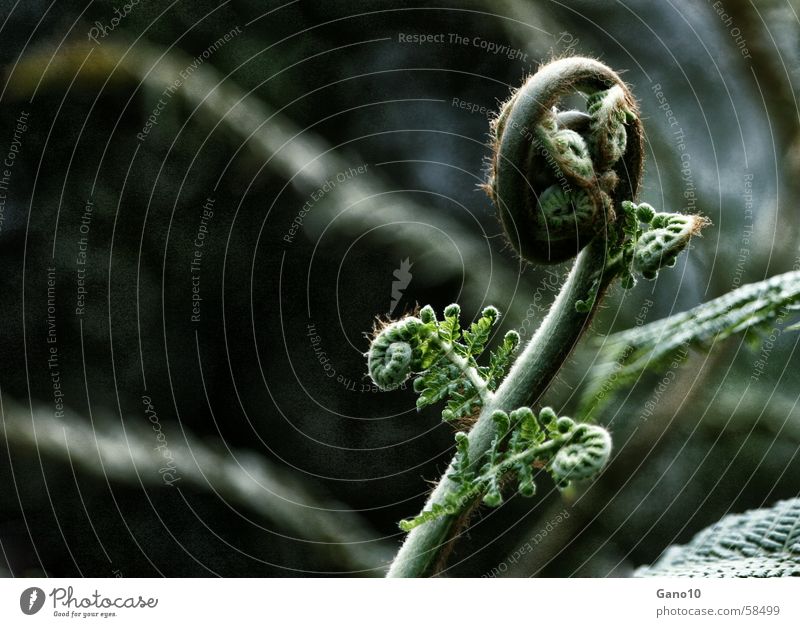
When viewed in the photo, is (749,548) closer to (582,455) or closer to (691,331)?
(691,331)

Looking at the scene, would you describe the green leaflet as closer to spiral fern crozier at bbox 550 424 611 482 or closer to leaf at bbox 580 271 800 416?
spiral fern crozier at bbox 550 424 611 482

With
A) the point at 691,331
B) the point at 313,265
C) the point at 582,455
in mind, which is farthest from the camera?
the point at 313,265

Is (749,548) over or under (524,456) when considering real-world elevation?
under

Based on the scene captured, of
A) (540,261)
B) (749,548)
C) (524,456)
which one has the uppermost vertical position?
(540,261)

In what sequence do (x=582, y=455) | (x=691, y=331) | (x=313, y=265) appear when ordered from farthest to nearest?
(x=313, y=265) < (x=691, y=331) < (x=582, y=455)

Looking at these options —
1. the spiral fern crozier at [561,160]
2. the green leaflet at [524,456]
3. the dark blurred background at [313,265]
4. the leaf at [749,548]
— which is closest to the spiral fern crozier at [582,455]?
the green leaflet at [524,456]

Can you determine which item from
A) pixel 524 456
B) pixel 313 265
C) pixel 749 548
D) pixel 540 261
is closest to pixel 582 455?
pixel 524 456

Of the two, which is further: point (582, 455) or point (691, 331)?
point (691, 331)

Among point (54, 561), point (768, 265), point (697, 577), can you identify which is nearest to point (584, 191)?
point (697, 577)
